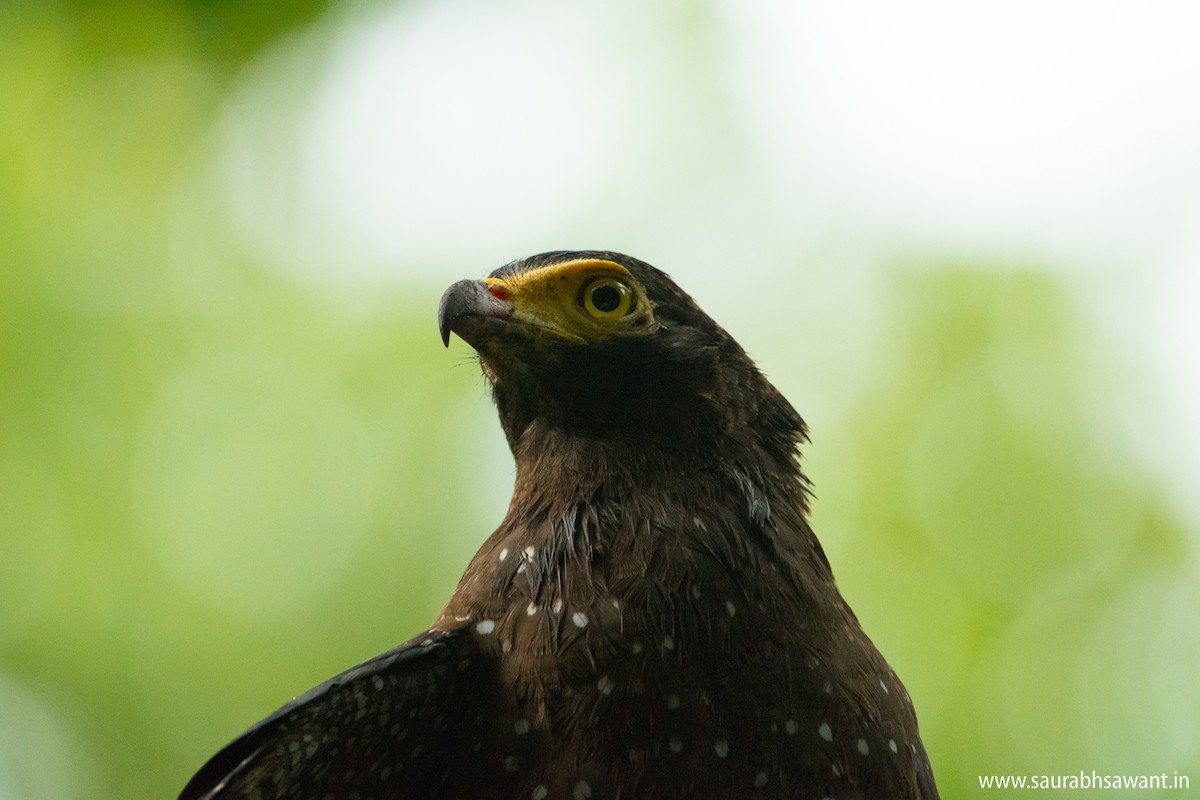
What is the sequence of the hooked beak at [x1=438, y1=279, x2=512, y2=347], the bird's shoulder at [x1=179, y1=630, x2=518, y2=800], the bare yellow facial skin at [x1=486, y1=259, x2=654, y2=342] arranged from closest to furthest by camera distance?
the bird's shoulder at [x1=179, y1=630, x2=518, y2=800], the hooked beak at [x1=438, y1=279, x2=512, y2=347], the bare yellow facial skin at [x1=486, y1=259, x2=654, y2=342]

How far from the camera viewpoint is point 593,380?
3693 mm

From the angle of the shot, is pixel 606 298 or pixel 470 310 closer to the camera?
pixel 470 310

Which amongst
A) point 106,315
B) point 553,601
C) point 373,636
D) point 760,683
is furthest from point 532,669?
point 106,315

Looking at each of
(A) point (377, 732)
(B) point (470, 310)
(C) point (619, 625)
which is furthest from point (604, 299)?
(A) point (377, 732)

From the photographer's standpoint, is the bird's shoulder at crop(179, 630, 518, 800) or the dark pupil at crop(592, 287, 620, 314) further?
the dark pupil at crop(592, 287, 620, 314)

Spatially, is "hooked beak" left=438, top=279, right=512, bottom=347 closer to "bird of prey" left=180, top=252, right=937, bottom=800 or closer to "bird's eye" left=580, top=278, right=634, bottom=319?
"bird of prey" left=180, top=252, right=937, bottom=800

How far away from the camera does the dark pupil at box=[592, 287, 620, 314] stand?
12.2 ft

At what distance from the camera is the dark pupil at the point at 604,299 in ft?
12.2

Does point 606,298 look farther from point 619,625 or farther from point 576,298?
point 619,625

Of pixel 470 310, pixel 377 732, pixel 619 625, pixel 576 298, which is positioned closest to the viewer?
pixel 377 732

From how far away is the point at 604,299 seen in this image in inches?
147

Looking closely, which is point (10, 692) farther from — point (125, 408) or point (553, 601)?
point (553, 601)

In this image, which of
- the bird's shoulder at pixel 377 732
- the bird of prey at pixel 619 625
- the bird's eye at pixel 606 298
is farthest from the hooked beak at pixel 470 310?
the bird's shoulder at pixel 377 732

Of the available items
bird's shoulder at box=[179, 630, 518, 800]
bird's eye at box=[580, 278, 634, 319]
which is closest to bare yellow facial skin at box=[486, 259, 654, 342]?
bird's eye at box=[580, 278, 634, 319]
